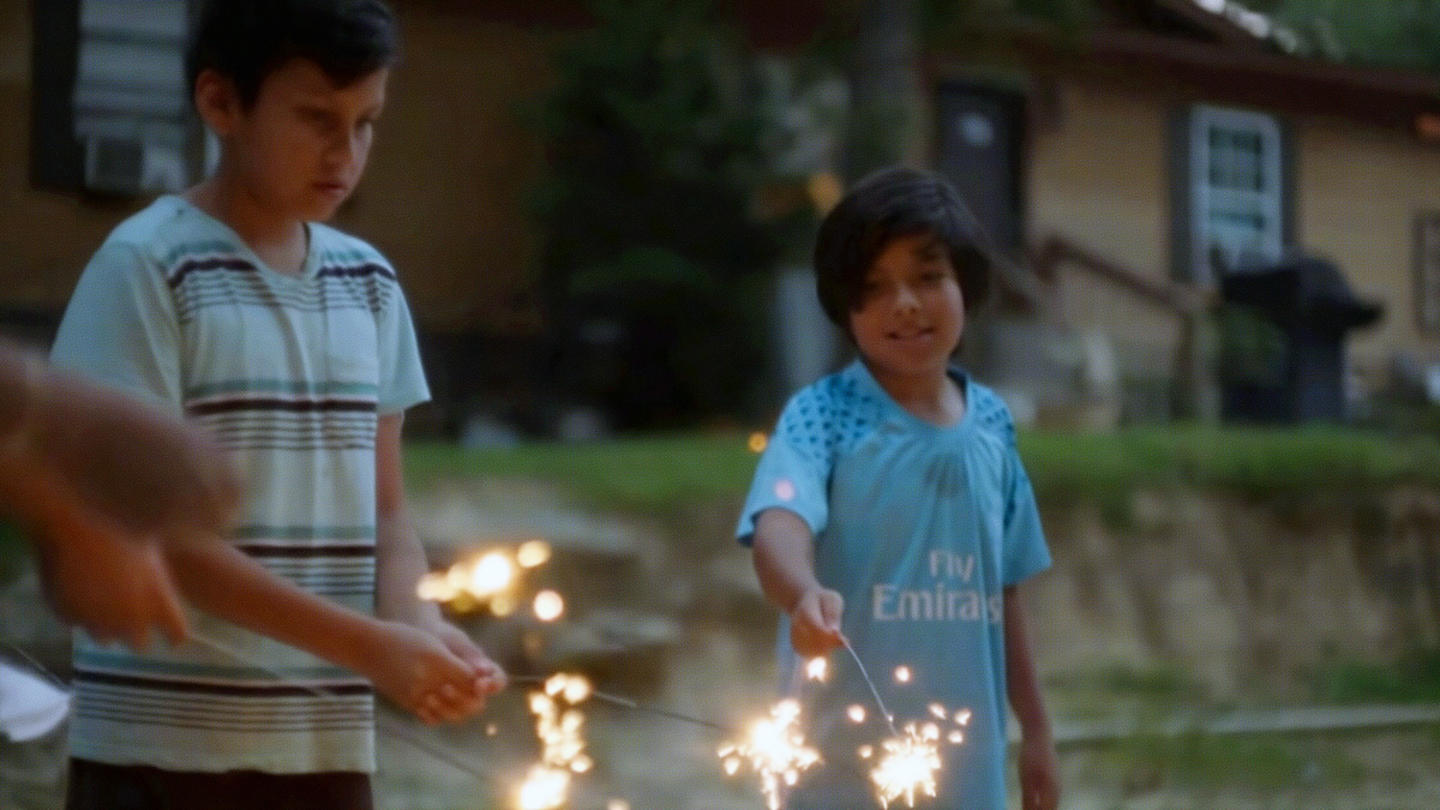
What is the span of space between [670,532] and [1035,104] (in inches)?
347

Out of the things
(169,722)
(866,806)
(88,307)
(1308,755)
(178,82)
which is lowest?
(1308,755)

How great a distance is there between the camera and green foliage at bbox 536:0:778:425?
37.2 ft

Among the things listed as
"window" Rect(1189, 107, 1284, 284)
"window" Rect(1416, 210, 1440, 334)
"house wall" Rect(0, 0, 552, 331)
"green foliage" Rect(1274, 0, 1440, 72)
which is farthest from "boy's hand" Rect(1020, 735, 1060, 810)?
"window" Rect(1416, 210, 1440, 334)

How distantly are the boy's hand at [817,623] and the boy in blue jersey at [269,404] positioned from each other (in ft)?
1.78

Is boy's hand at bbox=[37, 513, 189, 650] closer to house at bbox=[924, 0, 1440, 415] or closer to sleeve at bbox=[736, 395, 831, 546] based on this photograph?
sleeve at bbox=[736, 395, 831, 546]

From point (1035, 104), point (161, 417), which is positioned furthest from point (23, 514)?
point (1035, 104)

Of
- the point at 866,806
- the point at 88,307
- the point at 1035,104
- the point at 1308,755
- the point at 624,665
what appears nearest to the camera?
the point at 88,307

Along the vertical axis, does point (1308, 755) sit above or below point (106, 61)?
below

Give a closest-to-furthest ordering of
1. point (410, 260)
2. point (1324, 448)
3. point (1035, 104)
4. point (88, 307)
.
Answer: point (88, 307) → point (1324, 448) → point (410, 260) → point (1035, 104)

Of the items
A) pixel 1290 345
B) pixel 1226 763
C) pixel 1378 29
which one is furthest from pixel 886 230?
pixel 1378 29

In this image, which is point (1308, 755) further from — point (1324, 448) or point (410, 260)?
point (410, 260)

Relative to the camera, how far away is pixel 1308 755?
7.59 m

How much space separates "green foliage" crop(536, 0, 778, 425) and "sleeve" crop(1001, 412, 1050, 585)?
7.92 m

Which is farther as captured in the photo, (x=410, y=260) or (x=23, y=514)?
Answer: (x=410, y=260)
